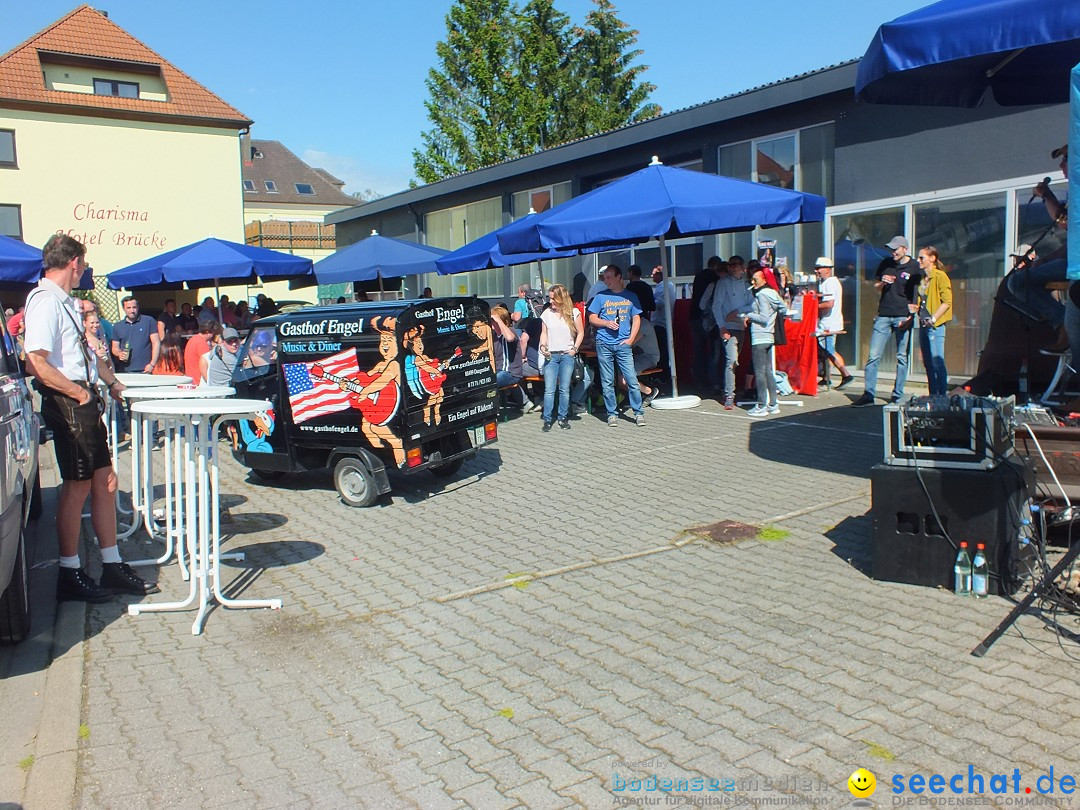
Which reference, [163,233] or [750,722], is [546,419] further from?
[163,233]

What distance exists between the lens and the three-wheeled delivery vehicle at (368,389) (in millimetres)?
7449

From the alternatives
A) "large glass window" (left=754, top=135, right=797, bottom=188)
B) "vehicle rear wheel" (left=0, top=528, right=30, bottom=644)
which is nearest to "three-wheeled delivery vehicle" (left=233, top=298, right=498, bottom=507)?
"vehicle rear wheel" (left=0, top=528, right=30, bottom=644)

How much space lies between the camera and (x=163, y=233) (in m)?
32.9

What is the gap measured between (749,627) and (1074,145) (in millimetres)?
2873

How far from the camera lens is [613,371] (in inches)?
427

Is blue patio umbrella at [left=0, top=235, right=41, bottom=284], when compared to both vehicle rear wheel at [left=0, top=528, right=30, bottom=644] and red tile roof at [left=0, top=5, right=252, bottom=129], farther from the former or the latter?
red tile roof at [left=0, top=5, right=252, bottom=129]

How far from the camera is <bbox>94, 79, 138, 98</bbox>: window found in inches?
1329

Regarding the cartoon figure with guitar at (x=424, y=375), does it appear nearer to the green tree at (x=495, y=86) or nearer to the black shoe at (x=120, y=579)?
the black shoe at (x=120, y=579)

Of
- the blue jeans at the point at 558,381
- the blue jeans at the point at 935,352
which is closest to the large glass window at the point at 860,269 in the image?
the blue jeans at the point at 935,352

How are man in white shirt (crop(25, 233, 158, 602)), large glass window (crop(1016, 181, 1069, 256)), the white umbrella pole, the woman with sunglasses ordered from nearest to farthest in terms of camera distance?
man in white shirt (crop(25, 233, 158, 602)) → the woman with sunglasses → large glass window (crop(1016, 181, 1069, 256)) → the white umbrella pole

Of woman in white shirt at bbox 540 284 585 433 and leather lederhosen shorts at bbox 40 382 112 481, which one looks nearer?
leather lederhosen shorts at bbox 40 382 112 481

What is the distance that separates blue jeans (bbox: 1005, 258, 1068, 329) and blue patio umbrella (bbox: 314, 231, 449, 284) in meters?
9.13

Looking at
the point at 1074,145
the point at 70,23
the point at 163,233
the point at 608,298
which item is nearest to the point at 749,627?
the point at 1074,145

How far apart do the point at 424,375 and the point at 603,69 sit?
34954 mm
